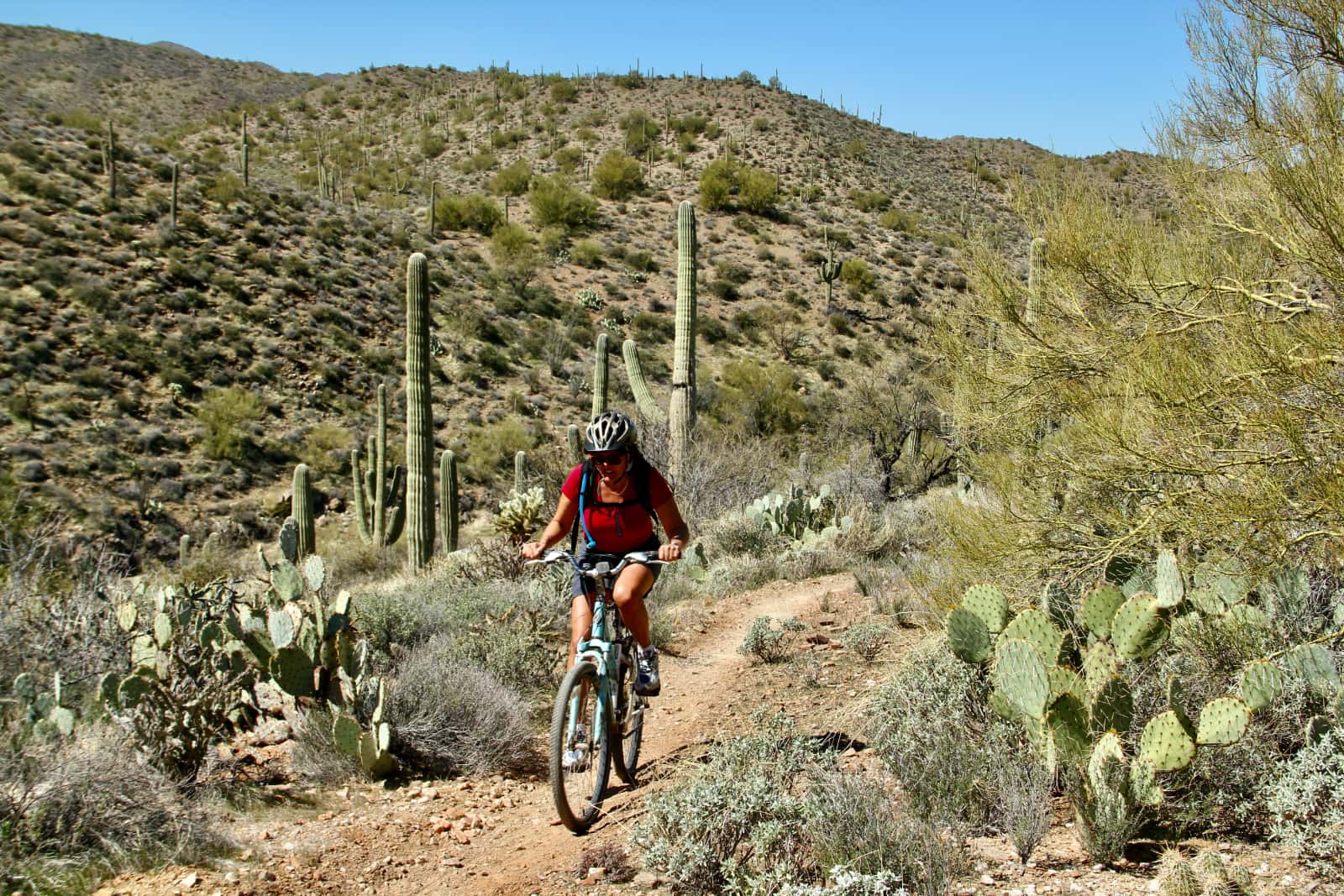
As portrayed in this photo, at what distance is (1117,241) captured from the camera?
816cm

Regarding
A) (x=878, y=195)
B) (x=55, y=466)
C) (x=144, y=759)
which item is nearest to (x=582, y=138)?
(x=878, y=195)

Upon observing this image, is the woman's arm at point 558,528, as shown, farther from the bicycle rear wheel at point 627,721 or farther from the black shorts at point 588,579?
the bicycle rear wheel at point 627,721

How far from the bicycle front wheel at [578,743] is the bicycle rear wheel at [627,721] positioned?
114 millimetres

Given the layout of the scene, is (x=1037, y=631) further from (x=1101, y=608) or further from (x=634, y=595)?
(x=634, y=595)

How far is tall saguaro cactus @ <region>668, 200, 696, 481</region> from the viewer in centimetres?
1464

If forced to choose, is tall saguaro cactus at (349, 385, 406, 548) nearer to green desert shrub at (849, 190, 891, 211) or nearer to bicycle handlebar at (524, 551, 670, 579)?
bicycle handlebar at (524, 551, 670, 579)

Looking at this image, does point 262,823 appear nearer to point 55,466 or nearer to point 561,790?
point 561,790

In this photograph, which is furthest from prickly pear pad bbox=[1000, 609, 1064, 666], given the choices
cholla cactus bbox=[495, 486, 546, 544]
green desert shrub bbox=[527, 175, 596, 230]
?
green desert shrub bbox=[527, 175, 596, 230]

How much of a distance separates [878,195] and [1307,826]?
4833 centimetres

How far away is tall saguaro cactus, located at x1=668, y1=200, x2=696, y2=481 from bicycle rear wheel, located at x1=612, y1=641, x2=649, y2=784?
9135mm

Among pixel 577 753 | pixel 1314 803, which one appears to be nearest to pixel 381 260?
pixel 577 753

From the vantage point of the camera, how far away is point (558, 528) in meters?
4.83

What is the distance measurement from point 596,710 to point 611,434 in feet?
4.19

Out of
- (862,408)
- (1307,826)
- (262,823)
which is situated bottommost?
(262,823)
